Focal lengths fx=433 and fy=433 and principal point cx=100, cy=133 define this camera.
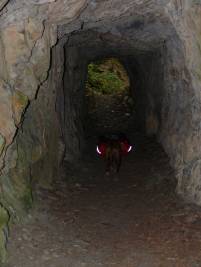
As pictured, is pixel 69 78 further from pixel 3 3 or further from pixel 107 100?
pixel 107 100

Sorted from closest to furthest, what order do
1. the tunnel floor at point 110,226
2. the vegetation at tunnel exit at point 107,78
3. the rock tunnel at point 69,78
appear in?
1. the rock tunnel at point 69,78
2. the tunnel floor at point 110,226
3. the vegetation at tunnel exit at point 107,78

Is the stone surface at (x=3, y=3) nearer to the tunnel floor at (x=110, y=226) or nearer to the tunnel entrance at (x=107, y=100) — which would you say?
the tunnel floor at (x=110, y=226)

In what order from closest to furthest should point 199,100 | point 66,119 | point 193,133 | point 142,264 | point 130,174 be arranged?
point 142,264 < point 199,100 < point 193,133 < point 130,174 < point 66,119

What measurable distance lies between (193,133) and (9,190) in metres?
4.51

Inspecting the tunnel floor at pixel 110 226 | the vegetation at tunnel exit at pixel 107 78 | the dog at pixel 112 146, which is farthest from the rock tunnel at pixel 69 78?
the vegetation at tunnel exit at pixel 107 78

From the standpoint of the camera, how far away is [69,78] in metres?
15.1

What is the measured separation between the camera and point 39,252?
7773 millimetres

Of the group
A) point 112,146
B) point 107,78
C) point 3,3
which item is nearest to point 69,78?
point 112,146

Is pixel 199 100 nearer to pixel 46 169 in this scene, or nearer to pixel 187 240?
pixel 187 240

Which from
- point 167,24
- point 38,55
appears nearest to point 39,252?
point 38,55

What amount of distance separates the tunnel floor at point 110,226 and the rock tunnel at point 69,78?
1.26ft

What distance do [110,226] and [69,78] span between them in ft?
23.6

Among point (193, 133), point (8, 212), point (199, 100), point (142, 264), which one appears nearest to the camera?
point (142, 264)

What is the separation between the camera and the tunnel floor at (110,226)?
7.70 metres
